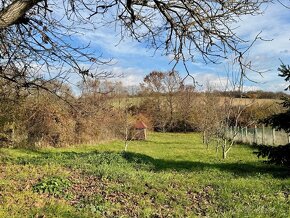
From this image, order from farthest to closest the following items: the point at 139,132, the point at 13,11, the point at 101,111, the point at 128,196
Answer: the point at 139,132 → the point at 128,196 → the point at 101,111 → the point at 13,11

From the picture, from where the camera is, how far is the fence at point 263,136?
28141 mm

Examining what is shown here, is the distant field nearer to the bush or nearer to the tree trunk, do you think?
the bush

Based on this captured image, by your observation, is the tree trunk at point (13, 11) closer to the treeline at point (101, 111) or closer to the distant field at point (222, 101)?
the treeline at point (101, 111)

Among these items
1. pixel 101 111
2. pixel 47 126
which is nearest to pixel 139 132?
pixel 47 126

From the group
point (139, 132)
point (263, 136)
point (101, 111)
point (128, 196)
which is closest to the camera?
point (101, 111)

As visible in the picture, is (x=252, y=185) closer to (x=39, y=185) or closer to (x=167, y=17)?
(x=39, y=185)

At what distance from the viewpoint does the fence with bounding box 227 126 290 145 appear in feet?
92.3

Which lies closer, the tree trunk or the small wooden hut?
the tree trunk

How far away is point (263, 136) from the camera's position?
31.2m

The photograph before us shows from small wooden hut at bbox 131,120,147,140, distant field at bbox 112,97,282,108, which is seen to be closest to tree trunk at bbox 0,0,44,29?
distant field at bbox 112,97,282,108

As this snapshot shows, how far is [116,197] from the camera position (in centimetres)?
888

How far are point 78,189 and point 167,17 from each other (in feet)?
17.4

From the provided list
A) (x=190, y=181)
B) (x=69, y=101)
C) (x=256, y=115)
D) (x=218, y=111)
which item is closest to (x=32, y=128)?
(x=218, y=111)

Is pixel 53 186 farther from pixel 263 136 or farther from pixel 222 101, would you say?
pixel 222 101
